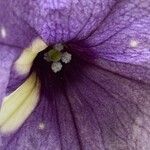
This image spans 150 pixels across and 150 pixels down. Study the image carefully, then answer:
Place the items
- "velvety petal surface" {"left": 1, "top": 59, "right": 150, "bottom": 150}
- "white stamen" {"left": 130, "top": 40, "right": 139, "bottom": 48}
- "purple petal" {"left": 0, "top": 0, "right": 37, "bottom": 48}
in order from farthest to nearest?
"velvety petal surface" {"left": 1, "top": 59, "right": 150, "bottom": 150} < "white stamen" {"left": 130, "top": 40, "right": 139, "bottom": 48} < "purple petal" {"left": 0, "top": 0, "right": 37, "bottom": 48}

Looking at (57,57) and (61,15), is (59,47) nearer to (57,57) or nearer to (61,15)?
(57,57)

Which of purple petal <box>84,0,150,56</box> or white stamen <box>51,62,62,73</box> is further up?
purple petal <box>84,0,150,56</box>

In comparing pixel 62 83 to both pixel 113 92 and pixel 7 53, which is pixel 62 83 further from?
pixel 7 53

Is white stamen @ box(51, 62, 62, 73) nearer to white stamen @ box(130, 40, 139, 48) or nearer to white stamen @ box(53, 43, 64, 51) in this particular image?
white stamen @ box(53, 43, 64, 51)

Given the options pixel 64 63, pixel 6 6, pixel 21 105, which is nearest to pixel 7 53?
pixel 6 6

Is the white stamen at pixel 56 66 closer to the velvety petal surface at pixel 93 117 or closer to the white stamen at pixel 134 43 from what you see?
the velvety petal surface at pixel 93 117

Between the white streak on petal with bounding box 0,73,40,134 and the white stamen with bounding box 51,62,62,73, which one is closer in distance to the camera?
the white streak on petal with bounding box 0,73,40,134

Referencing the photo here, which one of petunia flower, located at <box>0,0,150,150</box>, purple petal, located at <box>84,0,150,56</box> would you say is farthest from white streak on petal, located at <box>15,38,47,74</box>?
purple petal, located at <box>84,0,150,56</box>
